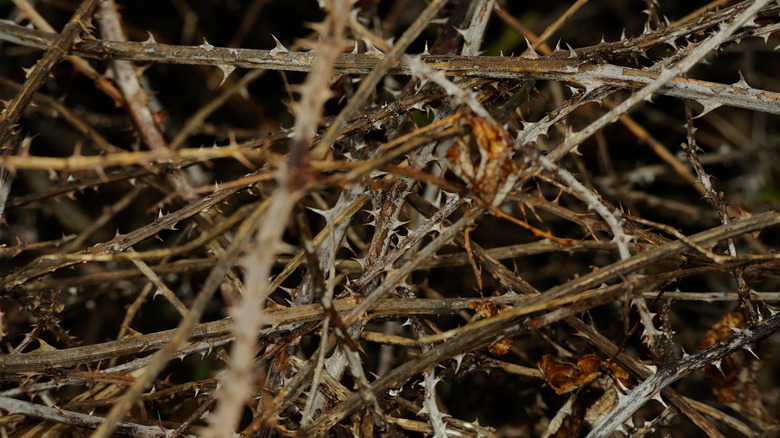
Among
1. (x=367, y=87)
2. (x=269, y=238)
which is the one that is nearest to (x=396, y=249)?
(x=367, y=87)

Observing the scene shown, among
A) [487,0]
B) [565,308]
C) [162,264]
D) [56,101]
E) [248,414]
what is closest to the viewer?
[565,308]

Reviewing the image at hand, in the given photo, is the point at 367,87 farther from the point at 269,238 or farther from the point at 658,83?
the point at 658,83

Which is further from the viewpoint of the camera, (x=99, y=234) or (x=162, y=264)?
(x=99, y=234)

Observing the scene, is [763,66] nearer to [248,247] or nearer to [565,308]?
[565,308]

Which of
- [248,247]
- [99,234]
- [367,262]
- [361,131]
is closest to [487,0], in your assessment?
[361,131]

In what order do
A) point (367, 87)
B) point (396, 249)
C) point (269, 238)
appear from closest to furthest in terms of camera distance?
1. point (269, 238)
2. point (367, 87)
3. point (396, 249)

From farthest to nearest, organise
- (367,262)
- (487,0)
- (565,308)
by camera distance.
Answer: (487,0) < (367,262) < (565,308)

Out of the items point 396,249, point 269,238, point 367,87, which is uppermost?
point 367,87

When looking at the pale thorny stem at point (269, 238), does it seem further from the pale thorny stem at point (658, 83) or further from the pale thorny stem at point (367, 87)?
the pale thorny stem at point (658, 83)
